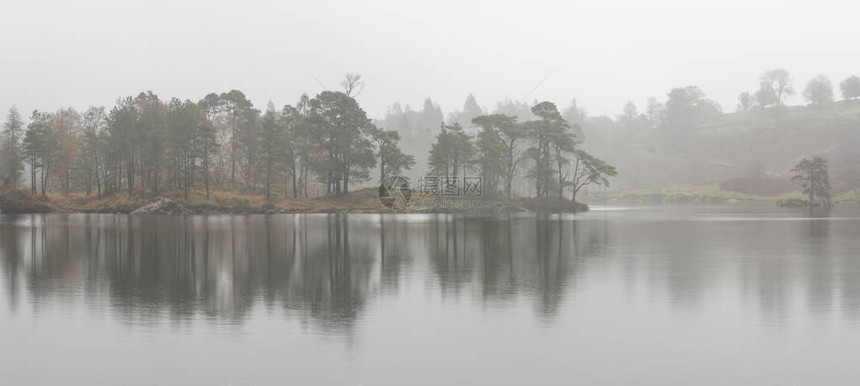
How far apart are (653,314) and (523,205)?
74.2 metres

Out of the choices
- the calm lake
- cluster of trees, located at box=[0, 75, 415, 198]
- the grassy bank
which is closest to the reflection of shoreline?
the calm lake

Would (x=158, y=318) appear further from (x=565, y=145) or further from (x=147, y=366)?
(x=565, y=145)

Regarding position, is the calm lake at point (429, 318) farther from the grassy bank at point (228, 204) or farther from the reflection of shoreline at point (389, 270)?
the grassy bank at point (228, 204)

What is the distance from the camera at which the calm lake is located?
913cm

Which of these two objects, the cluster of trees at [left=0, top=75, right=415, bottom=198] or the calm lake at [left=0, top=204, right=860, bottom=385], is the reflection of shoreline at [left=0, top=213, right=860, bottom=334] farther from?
the cluster of trees at [left=0, top=75, right=415, bottom=198]

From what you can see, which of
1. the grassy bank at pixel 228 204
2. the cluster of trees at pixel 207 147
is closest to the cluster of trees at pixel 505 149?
the grassy bank at pixel 228 204

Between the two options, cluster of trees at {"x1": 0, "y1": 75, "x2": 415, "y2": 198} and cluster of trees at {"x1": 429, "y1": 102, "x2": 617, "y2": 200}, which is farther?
cluster of trees at {"x1": 429, "y1": 102, "x2": 617, "y2": 200}

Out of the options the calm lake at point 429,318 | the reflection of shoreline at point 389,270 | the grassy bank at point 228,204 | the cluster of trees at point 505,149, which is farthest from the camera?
the cluster of trees at point 505,149

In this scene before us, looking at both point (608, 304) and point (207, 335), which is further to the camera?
point (608, 304)

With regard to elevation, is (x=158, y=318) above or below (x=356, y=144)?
below

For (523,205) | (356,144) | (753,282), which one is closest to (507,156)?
(523,205)

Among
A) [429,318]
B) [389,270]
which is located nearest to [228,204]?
[389,270]

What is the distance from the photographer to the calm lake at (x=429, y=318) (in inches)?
360

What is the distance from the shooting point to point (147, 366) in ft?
30.6
